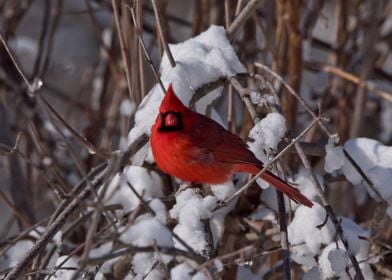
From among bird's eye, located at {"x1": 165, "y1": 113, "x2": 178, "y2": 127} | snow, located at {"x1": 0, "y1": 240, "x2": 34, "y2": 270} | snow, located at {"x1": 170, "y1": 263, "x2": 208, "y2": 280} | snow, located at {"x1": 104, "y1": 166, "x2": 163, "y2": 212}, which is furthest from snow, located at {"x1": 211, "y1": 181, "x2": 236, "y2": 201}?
snow, located at {"x1": 170, "y1": 263, "x2": 208, "y2": 280}

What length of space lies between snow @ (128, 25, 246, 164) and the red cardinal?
0.07 meters

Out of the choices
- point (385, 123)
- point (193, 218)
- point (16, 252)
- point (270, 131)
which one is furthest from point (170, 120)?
point (385, 123)

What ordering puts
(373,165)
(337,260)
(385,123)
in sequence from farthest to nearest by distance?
(385,123) → (373,165) → (337,260)

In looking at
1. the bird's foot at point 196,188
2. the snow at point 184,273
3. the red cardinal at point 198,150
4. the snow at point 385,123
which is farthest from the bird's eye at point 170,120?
the snow at point 385,123

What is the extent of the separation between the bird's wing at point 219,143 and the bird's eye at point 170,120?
0.25 feet

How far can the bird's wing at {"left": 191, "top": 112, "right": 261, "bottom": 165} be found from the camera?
6.66 feet

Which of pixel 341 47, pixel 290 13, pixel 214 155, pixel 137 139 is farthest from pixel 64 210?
pixel 341 47

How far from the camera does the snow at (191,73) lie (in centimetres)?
205

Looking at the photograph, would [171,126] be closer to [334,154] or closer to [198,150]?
[198,150]

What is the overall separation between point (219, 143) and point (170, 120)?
18 cm

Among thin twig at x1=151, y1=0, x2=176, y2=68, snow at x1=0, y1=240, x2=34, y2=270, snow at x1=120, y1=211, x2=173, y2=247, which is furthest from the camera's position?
snow at x1=0, y1=240, x2=34, y2=270

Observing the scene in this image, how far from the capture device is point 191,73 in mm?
2080

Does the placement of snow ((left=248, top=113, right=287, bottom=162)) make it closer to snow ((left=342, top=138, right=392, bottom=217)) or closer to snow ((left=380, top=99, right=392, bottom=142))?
snow ((left=342, top=138, right=392, bottom=217))

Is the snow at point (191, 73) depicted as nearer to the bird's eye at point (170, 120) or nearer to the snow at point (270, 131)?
the bird's eye at point (170, 120)
